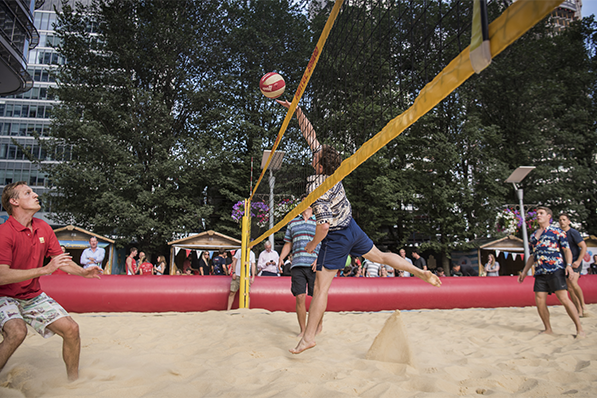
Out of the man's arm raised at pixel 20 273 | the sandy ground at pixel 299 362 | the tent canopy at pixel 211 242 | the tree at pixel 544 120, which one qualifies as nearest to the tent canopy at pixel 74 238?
the tent canopy at pixel 211 242

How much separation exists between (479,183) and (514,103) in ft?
17.1

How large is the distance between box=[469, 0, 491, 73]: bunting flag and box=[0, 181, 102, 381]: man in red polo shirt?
234cm

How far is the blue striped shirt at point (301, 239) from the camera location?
13.2ft

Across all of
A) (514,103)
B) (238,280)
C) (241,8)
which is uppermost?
(241,8)

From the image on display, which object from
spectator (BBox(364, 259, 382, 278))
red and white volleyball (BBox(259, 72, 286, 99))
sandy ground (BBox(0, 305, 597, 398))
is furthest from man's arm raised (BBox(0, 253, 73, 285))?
spectator (BBox(364, 259, 382, 278))

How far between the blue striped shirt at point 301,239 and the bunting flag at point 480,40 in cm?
285

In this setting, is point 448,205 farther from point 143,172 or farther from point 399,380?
point 399,380

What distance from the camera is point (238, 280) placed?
5.37 meters

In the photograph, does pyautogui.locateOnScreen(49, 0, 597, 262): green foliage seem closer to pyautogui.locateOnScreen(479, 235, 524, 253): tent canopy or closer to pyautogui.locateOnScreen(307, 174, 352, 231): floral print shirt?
pyautogui.locateOnScreen(479, 235, 524, 253): tent canopy

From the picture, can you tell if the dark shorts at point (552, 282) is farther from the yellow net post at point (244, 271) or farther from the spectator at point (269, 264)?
the spectator at point (269, 264)

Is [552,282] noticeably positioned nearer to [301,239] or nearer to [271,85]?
[301,239]

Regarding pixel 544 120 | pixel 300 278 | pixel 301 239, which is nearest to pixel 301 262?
pixel 300 278

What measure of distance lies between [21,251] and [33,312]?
0.38 metres

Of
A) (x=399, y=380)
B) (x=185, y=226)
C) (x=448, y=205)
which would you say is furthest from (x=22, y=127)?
(x=399, y=380)
